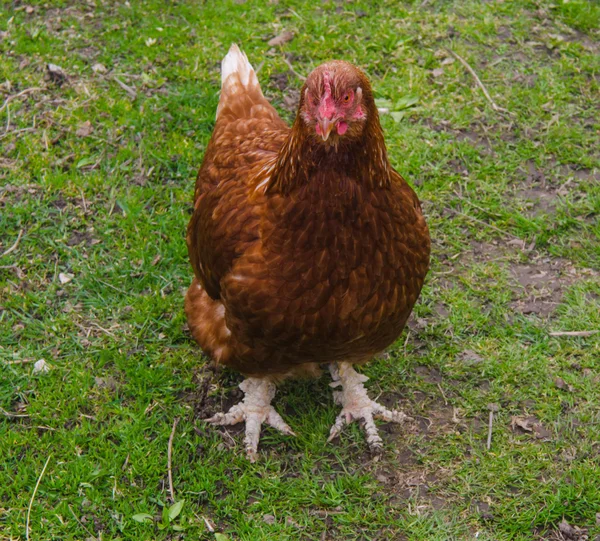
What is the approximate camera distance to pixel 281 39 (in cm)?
569

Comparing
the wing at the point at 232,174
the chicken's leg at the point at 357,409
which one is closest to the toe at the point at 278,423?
the chicken's leg at the point at 357,409

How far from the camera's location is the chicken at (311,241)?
2635mm

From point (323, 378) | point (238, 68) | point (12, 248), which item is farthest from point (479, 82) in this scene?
point (12, 248)

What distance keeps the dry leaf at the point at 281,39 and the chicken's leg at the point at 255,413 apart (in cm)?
307

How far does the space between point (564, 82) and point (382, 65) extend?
1.37 metres

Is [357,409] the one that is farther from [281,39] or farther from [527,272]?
[281,39]

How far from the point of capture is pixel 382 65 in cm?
554

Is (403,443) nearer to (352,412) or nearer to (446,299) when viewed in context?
(352,412)

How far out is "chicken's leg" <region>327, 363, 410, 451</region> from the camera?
359 cm

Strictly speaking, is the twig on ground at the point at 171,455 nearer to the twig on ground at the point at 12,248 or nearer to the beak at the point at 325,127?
the twig on ground at the point at 12,248

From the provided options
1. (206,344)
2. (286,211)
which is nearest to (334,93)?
(286,211)

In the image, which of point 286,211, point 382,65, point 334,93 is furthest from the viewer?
point 382,65

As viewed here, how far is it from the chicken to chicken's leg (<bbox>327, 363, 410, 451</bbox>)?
21 mm

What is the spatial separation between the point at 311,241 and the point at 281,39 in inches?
132
